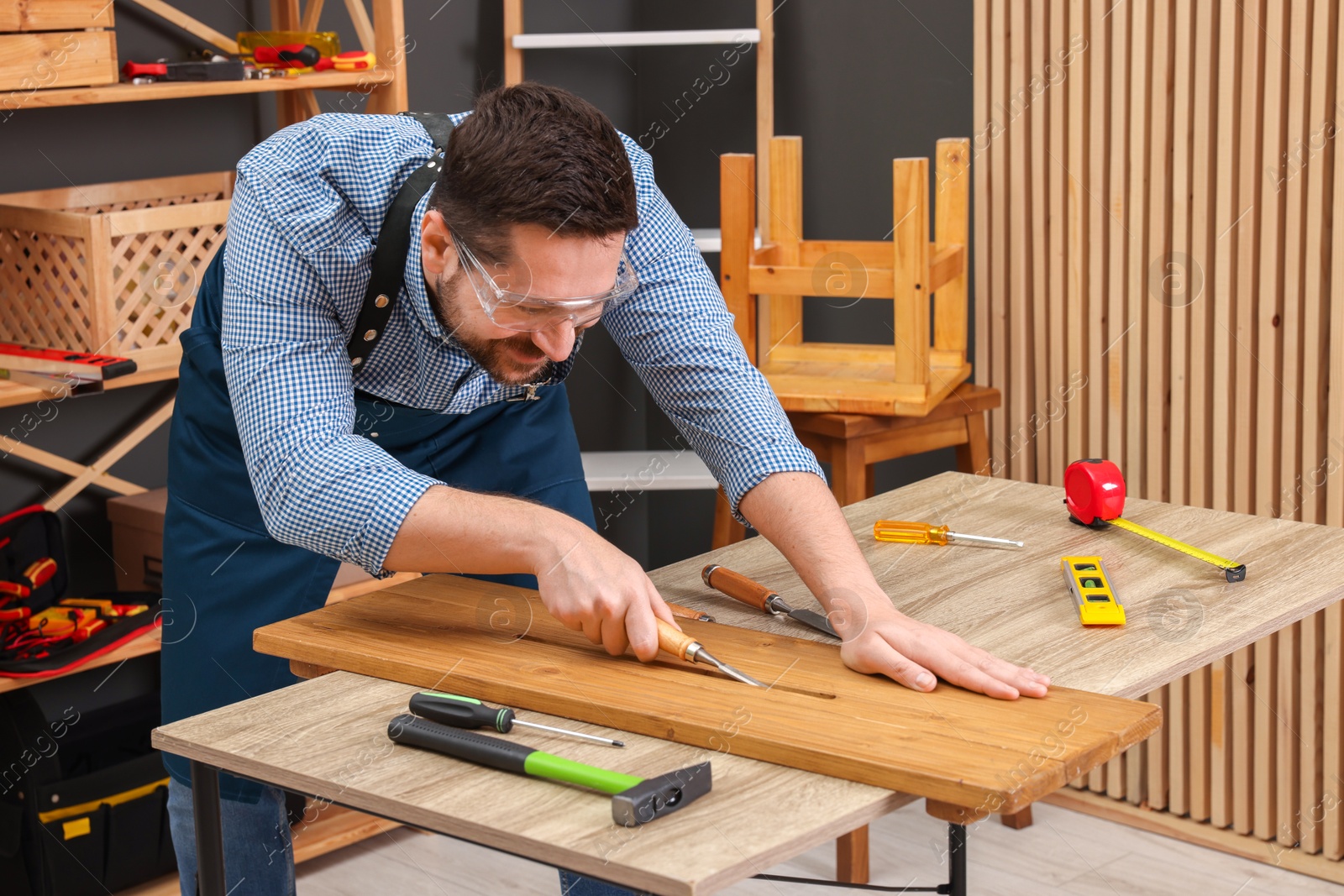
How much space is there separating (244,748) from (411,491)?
337 mm

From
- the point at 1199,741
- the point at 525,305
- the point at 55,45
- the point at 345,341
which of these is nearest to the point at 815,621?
the point at 525,305

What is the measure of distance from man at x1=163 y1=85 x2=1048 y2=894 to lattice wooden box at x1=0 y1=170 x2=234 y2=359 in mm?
682

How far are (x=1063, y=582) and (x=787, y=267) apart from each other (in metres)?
1.26

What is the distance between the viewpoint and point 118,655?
2654 millimetres

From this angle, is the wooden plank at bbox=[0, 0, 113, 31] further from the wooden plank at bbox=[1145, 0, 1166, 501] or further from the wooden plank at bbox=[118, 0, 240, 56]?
the wooden plank at bbox=[1145, 0, 1166, 501]

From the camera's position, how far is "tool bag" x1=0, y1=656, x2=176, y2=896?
2.64 metres

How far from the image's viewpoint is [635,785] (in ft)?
3.84

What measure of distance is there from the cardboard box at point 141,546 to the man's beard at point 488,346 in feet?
4.19

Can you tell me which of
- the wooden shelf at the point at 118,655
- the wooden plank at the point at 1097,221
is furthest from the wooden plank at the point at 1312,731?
the wooden shelf at the point at 118,655

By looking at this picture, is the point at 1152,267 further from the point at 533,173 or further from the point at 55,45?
the point at 55,45

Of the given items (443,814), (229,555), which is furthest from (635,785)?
(229,555)

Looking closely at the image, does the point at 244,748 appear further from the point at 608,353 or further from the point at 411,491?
the point at 608,353

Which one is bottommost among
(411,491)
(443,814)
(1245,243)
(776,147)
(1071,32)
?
(443,814)

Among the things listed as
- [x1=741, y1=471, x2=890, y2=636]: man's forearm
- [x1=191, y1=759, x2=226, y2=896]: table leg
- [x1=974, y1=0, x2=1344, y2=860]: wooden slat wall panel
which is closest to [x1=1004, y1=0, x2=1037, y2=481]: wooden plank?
[x1=974, y1=0, x2=1344, y2=860]: wooden slat wall panel
